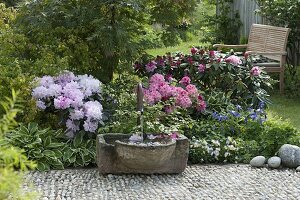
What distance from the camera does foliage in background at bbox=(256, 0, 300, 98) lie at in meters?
9.30

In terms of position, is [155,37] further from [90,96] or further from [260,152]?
[260,152]

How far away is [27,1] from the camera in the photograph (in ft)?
21.6

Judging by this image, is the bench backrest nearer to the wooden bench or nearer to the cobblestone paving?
the wooden bench

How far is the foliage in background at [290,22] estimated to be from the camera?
30.5 ft

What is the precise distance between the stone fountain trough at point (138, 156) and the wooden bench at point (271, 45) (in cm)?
417

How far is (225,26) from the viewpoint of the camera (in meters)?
12.9

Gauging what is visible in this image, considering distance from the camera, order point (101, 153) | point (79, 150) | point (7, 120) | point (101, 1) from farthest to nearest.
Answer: point (101, 1) → point (79, 150) → point (101, 153) → point (7, 120)

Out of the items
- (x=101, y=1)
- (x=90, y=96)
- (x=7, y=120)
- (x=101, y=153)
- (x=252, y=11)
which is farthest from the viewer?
(x=252, y=11)

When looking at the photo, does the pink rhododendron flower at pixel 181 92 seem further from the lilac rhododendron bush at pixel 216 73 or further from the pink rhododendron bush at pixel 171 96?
the lilac rhododendron bush at pixel 216 73

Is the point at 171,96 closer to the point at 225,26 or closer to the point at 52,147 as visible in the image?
the point at 52,147

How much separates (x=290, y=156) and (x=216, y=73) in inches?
68.0

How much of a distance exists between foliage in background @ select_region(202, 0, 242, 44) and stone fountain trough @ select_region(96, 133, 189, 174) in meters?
7.84

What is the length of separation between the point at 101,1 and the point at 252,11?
20.0 feet

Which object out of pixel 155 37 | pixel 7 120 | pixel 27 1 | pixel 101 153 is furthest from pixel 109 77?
pixel 7 120
